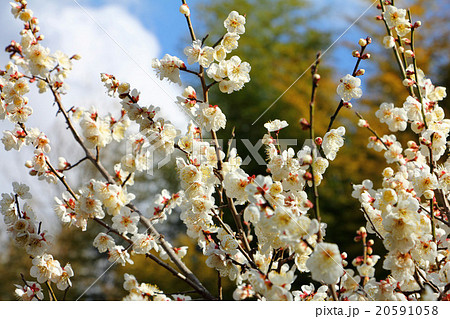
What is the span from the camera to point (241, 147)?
8.47 m

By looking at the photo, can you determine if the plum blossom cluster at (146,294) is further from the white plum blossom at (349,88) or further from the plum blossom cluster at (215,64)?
the white plum blossom at (349,88)

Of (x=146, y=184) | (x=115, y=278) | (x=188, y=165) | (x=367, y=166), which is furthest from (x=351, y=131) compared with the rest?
(x=188, y=165)

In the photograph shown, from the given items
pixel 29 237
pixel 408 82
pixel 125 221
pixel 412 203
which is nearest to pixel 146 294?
pixel 125 221

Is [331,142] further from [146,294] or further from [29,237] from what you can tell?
Answer: [29,237]

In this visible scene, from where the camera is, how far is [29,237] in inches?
70.5

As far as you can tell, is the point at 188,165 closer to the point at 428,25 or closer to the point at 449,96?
the point at 449,96

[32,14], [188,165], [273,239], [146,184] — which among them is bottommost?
[273,239]

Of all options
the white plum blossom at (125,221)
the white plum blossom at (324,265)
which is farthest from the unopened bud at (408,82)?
the white plum blossom at (125,221)

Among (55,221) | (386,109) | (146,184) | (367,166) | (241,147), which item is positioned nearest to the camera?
(386,109)

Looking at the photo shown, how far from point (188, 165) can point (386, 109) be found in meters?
0.97

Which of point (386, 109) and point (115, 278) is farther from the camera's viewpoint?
point (115, 278)

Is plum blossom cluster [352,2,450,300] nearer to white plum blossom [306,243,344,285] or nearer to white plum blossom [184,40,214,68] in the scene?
white plum blossom [306,243,344,285]

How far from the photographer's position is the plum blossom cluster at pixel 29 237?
1.80 meters

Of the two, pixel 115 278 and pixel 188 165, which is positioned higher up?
pixel 115 278
